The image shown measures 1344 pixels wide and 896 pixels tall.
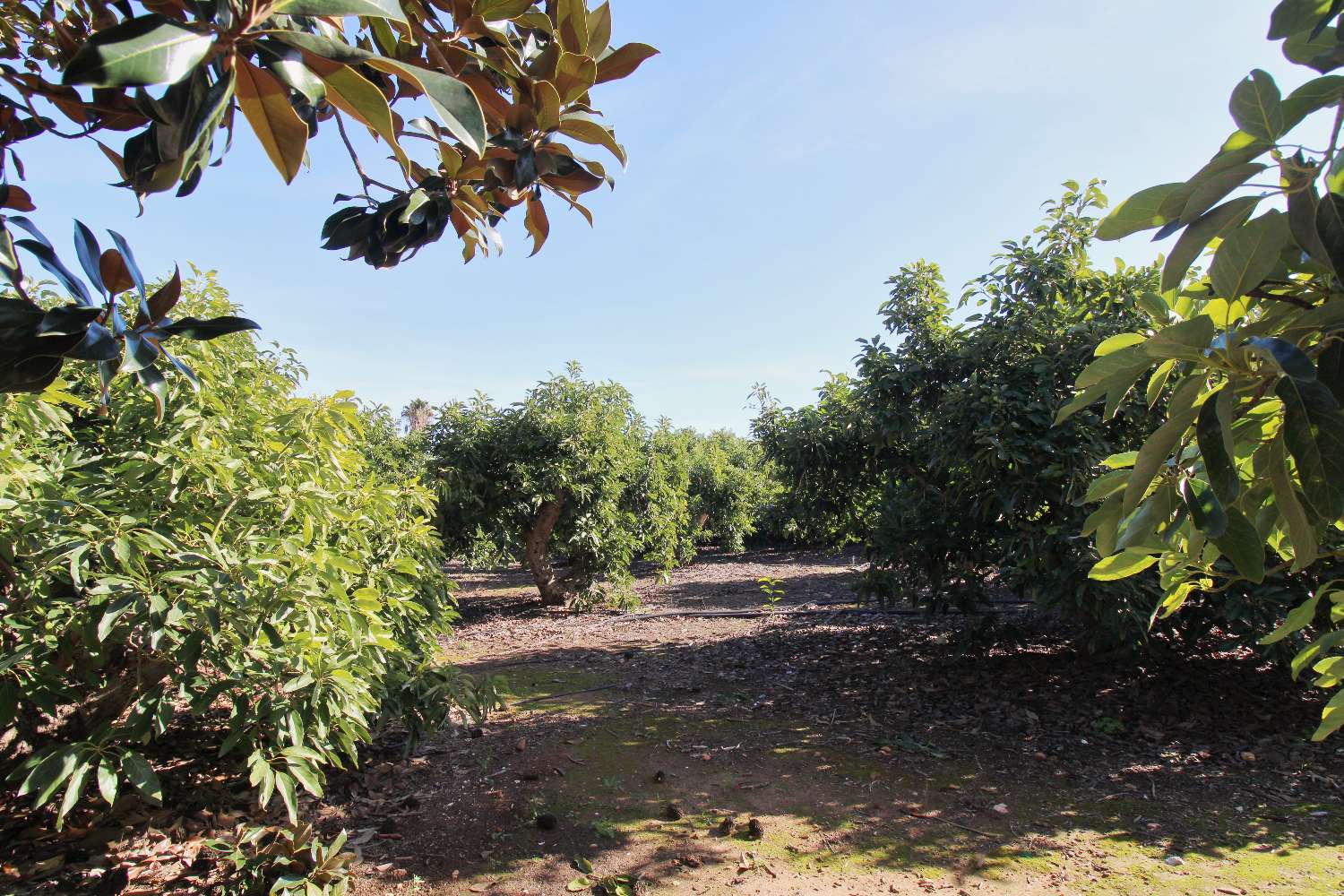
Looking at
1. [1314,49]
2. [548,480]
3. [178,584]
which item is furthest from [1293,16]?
[548,480]

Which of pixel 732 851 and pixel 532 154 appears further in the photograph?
pixel 732 851

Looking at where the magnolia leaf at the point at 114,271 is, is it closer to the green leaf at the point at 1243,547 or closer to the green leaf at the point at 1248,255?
the green leaf at the point at 1248,255

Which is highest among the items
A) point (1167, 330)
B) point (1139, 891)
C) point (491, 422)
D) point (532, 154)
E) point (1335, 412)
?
point (491, 422)

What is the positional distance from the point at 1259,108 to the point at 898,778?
3800mm

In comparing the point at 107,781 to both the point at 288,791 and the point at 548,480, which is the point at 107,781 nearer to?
the point at 288,791

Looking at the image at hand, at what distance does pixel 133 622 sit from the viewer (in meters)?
2.04

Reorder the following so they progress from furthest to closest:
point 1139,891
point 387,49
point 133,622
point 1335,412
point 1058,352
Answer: point 1058,352
point 1139,891
point 133,622
point 387,49
point 1335,412

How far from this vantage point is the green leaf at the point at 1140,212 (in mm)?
799

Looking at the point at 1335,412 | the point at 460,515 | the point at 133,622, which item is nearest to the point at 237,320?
the point at 1335,412

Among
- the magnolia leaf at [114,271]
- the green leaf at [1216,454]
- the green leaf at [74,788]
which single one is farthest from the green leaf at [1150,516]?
the green leaf at [74,788]

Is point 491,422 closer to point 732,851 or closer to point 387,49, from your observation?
point 732,851

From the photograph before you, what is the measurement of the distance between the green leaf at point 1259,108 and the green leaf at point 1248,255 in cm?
9

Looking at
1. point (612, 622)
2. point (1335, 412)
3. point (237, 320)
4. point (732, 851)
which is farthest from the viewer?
point (612, 622)

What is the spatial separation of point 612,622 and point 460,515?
2.81 meters
